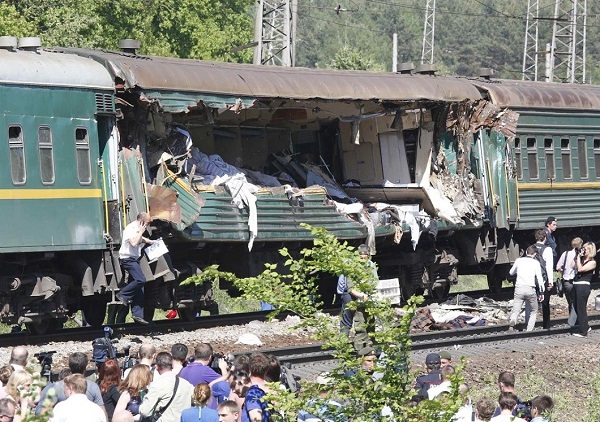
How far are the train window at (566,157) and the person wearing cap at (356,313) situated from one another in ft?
31.6

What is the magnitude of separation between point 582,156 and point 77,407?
1826 cm

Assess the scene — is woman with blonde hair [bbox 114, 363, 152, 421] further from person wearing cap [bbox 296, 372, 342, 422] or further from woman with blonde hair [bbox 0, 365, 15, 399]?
person wearing cap [bbox 296, 372, 342, 422]

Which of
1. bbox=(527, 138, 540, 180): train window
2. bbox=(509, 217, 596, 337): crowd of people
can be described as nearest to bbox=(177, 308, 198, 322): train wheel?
bbox=(509, 217, 596, 337): crowd of people

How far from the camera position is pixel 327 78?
807 inches

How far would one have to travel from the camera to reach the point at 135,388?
9656mm

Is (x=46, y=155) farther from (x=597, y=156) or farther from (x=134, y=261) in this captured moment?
(x=597, y=156)

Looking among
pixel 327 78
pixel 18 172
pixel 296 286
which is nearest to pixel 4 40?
pixel 18 172

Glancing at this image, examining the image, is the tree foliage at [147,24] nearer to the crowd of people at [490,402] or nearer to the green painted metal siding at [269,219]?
the green painted metal siding at [269,219]

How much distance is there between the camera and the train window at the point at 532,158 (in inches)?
953

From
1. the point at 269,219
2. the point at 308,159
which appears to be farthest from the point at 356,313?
the point at 308,159

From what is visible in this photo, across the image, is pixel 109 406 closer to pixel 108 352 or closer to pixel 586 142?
pixel 108 352

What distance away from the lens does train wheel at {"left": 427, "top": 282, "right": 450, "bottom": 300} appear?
23.4 m

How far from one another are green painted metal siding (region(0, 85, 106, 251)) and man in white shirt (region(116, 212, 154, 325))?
361mm

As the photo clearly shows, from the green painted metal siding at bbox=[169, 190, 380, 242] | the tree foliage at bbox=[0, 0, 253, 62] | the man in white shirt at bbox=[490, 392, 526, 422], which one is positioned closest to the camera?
the man in white shirt at bbox=[490, 392, 526, 422]
